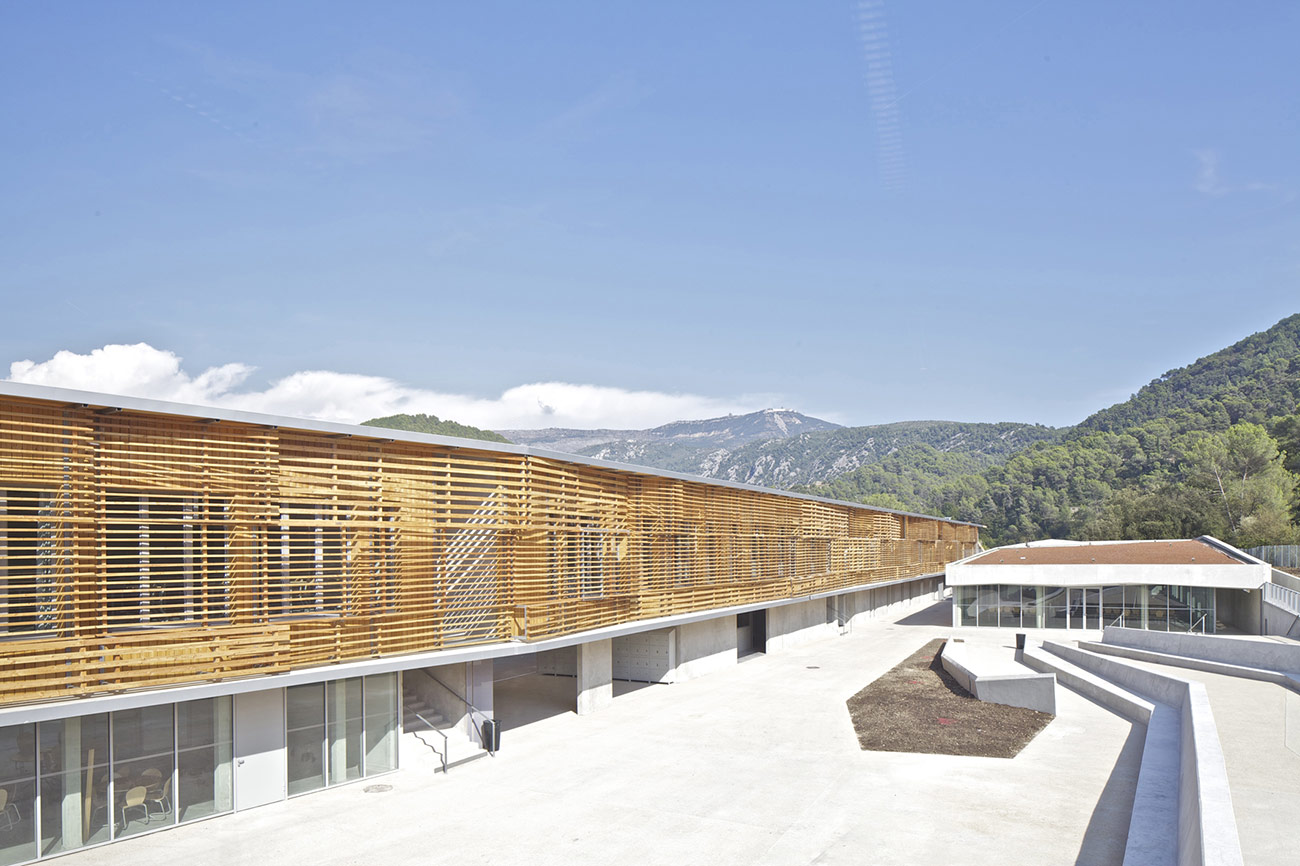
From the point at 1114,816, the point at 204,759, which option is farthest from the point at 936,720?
the point at 204,759

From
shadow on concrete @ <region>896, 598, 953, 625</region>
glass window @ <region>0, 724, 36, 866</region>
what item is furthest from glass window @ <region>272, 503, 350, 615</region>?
shadow on concrete @ <region>896, 598, 953, 625</region>

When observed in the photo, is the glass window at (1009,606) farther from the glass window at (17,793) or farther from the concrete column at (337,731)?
the glass window at (17,793)

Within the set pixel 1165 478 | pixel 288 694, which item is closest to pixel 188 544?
pixel 288 694

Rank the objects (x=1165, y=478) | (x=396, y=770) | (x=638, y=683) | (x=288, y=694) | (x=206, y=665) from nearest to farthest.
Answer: (x=206, y=665) < (x=288, y=694) < (x=396, y=770) < (x=638, y=683) < (x=1165, y=478)

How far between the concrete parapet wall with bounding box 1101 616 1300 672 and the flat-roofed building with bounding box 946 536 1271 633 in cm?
Answer: 988

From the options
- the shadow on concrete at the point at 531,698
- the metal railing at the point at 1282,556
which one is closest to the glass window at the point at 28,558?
the shadow on concrete at the point at 531,698

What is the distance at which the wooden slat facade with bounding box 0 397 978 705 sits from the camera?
13508 millimetres

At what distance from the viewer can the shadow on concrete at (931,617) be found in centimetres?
5055

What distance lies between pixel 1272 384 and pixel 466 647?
131 m

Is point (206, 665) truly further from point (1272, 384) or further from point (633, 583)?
point (1272, 384)

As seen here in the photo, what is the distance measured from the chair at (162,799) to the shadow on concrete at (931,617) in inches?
1647

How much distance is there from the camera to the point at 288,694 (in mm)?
16656

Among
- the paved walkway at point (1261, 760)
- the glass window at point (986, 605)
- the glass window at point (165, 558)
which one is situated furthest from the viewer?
the glass window at point (986, 605)

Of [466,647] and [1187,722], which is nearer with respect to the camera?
[1187,722]
